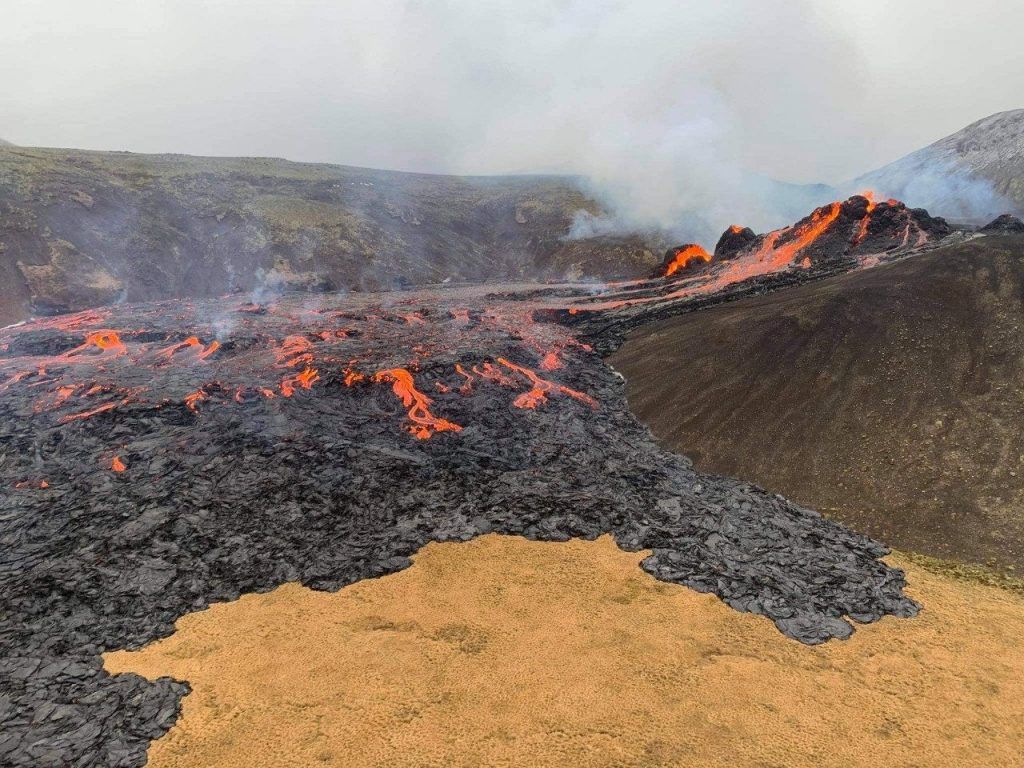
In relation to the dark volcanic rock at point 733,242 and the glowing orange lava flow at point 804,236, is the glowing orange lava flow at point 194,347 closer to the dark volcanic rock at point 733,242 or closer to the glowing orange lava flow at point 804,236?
the glowing orange lava flow at point 804,236

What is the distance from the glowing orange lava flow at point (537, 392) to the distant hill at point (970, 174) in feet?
231

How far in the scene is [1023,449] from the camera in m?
16.4

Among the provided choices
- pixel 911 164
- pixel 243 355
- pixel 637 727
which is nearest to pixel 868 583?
pixel 637 727

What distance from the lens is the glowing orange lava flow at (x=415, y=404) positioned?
829 inches

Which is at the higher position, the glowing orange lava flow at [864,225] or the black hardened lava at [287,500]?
the glowing orange lava flow at [864,225]

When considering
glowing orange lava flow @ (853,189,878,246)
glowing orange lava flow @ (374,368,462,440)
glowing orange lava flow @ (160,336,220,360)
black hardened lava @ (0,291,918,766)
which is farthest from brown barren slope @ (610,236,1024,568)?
glowing orange lava flow @ (160,336,220,360)

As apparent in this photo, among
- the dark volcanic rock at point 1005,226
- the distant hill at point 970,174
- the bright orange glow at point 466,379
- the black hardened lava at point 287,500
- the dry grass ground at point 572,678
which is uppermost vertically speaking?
the distant hill at point 970,174

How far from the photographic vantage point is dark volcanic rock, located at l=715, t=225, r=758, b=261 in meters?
48.0

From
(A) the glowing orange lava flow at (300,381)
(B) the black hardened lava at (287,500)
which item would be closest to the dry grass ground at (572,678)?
(B) the black hardened lava at (287,500)

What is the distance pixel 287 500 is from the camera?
16281mm

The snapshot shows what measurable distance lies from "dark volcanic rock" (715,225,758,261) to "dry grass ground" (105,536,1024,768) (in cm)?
3886

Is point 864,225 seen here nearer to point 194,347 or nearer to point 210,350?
point 210,350

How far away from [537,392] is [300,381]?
9.99 metres

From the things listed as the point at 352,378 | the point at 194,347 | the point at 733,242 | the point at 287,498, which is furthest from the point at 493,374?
the point at 733,242
